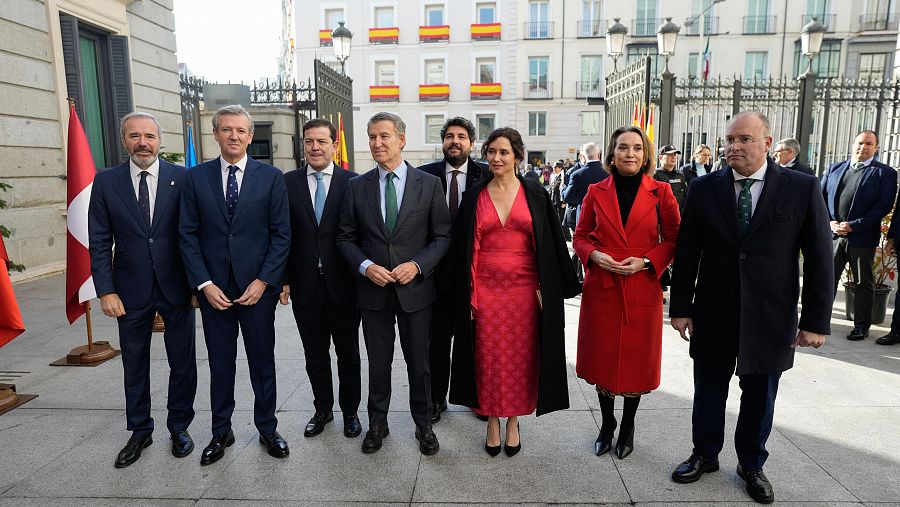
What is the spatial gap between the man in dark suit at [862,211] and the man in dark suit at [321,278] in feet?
15.5

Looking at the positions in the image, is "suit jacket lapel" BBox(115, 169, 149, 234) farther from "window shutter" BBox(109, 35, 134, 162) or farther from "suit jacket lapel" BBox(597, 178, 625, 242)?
"window shutter" BBox(109, 35, 134, 162)

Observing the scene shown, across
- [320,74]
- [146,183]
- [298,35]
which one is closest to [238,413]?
[146,183]

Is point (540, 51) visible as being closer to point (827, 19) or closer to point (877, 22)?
point (827, 19)

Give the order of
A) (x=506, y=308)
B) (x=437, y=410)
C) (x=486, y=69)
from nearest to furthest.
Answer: (x=506, y=308), (x=437, y=410), (x=486, y=69)

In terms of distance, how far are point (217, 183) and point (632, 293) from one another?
2.48 metres

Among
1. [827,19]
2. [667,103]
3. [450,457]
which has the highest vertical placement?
[827,19]

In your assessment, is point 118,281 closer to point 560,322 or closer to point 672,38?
point 560,322

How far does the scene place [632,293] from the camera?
3178 millimetres

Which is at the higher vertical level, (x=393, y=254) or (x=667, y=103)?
(x=667, y=103)

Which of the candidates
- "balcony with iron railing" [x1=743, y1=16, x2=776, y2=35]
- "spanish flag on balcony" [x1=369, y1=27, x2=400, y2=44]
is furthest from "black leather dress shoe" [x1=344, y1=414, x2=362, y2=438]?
"balcony with iron railing" [x1=743, y1=16, x2=776, y2=35]

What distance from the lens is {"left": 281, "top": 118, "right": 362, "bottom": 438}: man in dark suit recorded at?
3512 millimetres

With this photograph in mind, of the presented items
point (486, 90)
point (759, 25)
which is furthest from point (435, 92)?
point (759, 25)

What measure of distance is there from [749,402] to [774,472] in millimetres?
497

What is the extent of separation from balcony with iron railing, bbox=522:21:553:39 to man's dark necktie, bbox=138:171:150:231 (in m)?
29.5
